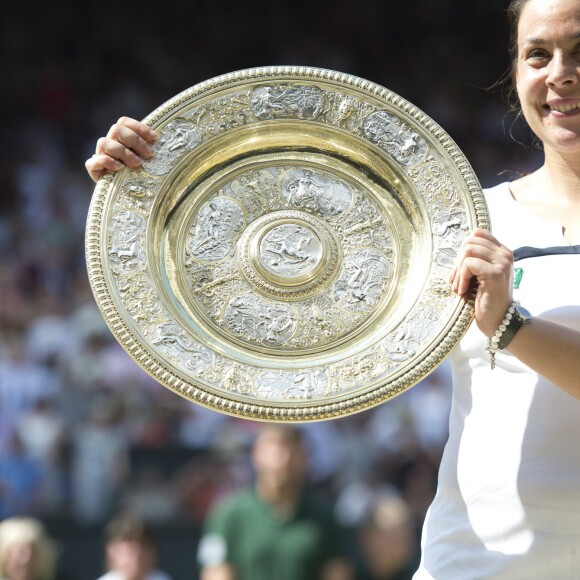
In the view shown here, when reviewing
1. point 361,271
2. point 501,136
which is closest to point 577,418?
point 361,271

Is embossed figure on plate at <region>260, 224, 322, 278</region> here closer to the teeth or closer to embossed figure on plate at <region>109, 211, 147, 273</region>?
embossed figure on plate at <region>109, 211, 147, 273</region>

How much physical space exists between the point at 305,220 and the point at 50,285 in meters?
6.20

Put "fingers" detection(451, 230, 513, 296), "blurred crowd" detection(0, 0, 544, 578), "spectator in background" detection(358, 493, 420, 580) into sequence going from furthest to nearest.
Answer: "blurred crowd" detection(0, 0, 544, 578), "spectator in background" detection(358, 493, 420, 580), "fingers" detection(451, 230, 513, 296)

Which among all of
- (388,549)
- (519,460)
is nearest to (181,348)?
(519,460)

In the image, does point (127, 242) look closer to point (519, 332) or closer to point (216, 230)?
point (216, 230)

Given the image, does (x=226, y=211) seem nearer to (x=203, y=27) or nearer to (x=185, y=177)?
(x=185, y=177)

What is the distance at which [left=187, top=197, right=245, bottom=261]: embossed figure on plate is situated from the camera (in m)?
2.31

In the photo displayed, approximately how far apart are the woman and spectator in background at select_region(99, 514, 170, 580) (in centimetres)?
290

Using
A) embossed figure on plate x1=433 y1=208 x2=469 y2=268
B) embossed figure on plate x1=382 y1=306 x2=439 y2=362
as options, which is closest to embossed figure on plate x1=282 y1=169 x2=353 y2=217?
embossed figure on plate x1=433 y1=208 x2=469 y2=268

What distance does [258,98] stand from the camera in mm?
2314

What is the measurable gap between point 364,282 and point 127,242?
461mm

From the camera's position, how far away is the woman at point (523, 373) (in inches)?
79.1

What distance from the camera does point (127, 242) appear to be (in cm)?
224

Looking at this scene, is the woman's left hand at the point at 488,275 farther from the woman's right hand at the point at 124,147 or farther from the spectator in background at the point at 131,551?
the spectator in background at the point at 131,551
